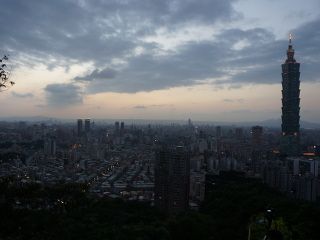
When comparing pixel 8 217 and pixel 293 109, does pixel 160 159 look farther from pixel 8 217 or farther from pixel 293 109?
pixel 293 109

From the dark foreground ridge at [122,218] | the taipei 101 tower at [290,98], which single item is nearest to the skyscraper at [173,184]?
the dark foreground ridge at [122,218]

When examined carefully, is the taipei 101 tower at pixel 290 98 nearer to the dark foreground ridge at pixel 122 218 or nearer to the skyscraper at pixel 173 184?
the skyscraper at pixel 173 184

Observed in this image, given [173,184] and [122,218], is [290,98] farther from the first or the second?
[122,218]

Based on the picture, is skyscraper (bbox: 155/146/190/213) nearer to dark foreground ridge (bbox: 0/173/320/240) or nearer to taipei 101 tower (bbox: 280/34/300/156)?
dark foreground ridge (bbox: 0/173/320/240)

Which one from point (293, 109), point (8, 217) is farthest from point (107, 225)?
point (293, 109)

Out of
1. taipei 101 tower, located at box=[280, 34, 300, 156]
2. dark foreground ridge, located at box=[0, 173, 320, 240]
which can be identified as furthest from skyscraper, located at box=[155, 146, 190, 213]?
taipei 101 tower, located at box=[280, 34, 300, 156]

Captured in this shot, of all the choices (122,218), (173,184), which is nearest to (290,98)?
(173,184)
